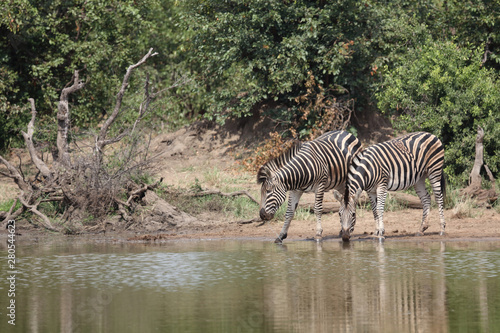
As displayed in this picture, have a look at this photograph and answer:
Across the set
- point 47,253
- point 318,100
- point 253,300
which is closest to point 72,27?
point 318,100

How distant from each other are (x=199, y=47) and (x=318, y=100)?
14.1 ft

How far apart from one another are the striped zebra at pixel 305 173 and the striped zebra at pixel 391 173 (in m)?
0.36

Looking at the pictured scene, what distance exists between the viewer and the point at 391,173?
1471 cm

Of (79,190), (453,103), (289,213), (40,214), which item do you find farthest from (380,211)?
(40,214)

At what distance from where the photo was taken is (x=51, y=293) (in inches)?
368

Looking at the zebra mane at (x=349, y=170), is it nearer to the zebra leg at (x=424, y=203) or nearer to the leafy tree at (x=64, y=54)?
the zebra leg at (x=424, y=203)

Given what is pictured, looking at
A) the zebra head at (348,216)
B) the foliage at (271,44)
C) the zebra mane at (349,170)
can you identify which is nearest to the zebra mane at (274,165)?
the zebra mane at (349,170)

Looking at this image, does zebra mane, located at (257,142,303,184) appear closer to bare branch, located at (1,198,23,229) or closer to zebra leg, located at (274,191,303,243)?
zebra leg, located at (274,191,303,243)

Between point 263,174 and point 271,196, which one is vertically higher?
point 263,174

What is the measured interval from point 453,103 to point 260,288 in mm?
10893

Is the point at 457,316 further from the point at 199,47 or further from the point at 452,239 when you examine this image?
the point at 199,47

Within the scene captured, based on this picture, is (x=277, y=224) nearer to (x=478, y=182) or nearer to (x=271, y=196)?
(x=271, y=196)

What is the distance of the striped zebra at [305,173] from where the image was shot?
539 inches

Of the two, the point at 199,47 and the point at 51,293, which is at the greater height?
the point at 199,47
